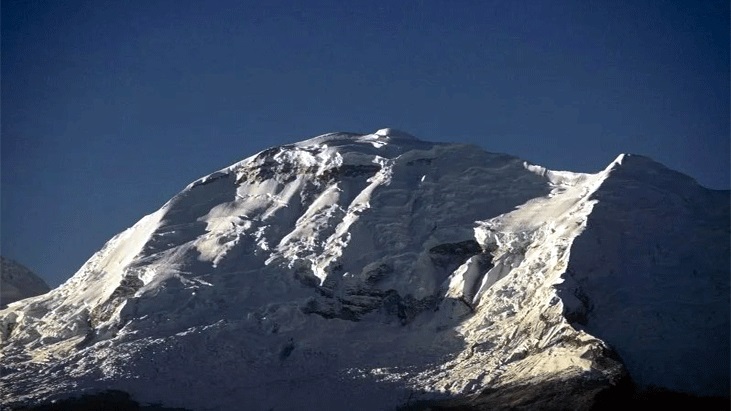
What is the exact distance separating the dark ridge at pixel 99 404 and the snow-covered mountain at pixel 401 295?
1.18 meters

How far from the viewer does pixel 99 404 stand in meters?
103

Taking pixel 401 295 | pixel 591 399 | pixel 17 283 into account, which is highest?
pixel 17 283

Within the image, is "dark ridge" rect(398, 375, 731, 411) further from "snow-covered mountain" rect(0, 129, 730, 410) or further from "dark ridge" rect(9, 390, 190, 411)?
"dark ridge" rect(9, 390, 190, 411)

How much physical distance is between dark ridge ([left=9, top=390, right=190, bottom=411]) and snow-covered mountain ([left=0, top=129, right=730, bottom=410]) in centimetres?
118

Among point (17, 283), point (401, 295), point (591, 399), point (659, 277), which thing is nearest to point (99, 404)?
point (401, 295)

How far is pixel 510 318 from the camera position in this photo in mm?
109000

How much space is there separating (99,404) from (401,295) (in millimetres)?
31367

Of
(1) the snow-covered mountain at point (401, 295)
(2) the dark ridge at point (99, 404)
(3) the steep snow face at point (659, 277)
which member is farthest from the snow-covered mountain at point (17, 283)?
(3) the steep snow face at point (659, 277)

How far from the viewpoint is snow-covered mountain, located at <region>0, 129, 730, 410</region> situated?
101250mm

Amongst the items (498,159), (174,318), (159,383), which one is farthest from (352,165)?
(159,383)

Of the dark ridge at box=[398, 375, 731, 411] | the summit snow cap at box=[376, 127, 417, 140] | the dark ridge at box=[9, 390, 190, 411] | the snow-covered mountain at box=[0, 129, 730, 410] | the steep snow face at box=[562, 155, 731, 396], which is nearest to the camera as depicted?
the dark ridge at box=[398, 375, 731, 411]

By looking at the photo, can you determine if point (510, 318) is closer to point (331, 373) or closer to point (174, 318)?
point (331, 373)

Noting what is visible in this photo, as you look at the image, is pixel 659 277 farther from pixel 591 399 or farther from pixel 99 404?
pixel 99 404

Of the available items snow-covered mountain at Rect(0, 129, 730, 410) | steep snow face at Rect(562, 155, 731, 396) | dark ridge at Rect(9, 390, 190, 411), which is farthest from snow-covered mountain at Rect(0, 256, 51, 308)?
steep snow face at Rect(562, 155, 731, 396)
